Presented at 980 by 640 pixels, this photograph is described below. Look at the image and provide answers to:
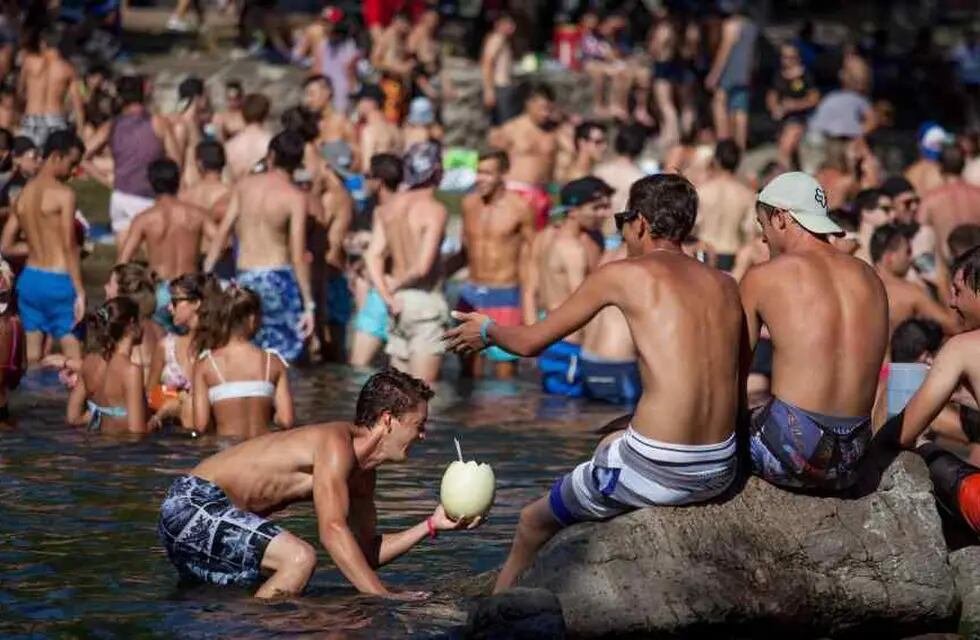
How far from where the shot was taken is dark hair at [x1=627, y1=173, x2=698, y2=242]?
7742 mm

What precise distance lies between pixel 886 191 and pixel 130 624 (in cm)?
856

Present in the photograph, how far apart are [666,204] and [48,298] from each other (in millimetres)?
7585

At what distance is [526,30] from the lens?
88.6 feet

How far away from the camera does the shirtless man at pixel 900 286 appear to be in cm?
1221

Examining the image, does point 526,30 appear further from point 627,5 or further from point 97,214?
point 97,214

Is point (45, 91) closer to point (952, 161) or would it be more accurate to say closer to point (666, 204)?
point (952, 161)

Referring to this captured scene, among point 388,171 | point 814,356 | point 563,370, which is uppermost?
point 814,356

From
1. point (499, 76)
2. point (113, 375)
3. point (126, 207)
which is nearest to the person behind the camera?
point (113, 375)

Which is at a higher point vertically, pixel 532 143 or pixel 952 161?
pixel 952 161

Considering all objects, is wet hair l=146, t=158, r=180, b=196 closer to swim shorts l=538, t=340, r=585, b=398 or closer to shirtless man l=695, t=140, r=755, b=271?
swim shorts l=538, t=340, r=585, b=398

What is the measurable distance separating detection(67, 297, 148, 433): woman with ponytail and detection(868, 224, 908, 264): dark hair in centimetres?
436

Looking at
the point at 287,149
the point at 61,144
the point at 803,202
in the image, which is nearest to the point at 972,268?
the point at 803,202

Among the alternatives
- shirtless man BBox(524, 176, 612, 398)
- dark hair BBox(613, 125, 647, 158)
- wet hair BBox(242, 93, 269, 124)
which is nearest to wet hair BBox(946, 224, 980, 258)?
shirtless man BBox(524, 176, 612, 398)

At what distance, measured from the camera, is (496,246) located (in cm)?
1491
